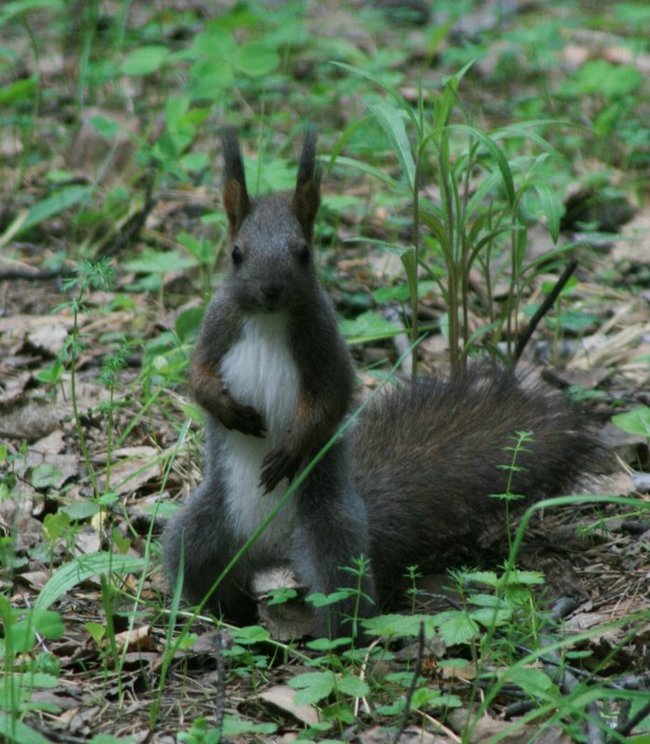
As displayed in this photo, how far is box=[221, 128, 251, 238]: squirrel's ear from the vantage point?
11.7ft

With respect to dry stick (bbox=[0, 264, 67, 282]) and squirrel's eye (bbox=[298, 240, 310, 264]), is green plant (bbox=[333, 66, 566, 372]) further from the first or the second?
dry stick (bbox=[0, 264, 67, 282])

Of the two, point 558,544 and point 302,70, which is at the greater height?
point 302,70

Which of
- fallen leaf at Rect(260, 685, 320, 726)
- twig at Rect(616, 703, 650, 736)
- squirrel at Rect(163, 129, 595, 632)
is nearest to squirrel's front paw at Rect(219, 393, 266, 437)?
squirrel at Rect(163, 129, 595, 632)

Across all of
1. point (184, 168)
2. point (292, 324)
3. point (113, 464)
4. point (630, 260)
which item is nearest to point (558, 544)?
point (292, 324)

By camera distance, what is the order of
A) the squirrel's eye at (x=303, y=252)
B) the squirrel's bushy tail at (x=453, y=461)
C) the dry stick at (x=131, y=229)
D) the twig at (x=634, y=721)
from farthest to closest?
1. the dry stick at (x=131, y=229)
2. the squirrel's bushy tail at (x=453, y=461)
3. the squirrel's eye at (x=303, y=252)
4. the twig at (x=634, y=721)

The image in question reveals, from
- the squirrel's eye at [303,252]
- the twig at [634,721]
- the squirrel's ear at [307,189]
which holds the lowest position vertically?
the twig at [634,721]

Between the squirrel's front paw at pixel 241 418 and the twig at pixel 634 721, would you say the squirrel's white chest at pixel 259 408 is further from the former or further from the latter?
the twig at pixel 634 721

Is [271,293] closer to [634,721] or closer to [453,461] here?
[453,461]

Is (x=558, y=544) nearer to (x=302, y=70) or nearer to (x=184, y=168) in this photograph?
(x=184, y=168)

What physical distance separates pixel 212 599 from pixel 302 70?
225 inches

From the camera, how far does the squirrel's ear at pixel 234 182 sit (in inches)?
140

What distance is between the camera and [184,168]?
269 inches

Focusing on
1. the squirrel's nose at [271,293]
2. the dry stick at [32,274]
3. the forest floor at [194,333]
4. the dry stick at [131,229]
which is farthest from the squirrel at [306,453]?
the dry stick at [131,229]

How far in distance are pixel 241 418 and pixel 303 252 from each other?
501 mm
